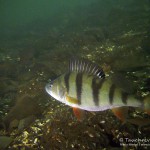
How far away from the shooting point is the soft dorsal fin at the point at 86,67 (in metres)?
3.26

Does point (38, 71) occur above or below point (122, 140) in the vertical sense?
above

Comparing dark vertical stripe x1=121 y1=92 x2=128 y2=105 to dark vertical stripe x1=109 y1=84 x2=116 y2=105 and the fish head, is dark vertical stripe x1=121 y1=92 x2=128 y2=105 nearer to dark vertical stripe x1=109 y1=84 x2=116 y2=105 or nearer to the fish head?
dark vertical stripe x1=109 y1=84 x2=116 y2=105

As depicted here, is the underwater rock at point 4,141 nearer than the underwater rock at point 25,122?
Yes

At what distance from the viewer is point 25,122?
6.24 metres

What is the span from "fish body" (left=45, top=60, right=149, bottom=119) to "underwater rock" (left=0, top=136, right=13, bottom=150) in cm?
265

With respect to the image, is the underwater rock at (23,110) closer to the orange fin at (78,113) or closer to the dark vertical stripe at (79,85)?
the orange fin at (78,113)

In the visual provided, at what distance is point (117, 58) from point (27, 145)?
526 cm

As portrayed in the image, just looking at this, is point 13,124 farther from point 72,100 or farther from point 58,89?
point 72,100

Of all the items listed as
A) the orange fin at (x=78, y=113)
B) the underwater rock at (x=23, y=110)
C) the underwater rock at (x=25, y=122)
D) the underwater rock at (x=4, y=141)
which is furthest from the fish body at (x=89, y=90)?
the underwater rock at (x=23, y=110)

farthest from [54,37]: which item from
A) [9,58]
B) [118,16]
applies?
[118,16]

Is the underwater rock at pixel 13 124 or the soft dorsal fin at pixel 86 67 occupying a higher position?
the soft dorsal fin at pixel 86 67

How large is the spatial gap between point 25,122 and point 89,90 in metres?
3.64

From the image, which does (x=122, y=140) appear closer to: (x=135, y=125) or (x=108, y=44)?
(x=135, y=125)

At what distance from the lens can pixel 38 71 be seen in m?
10.1
